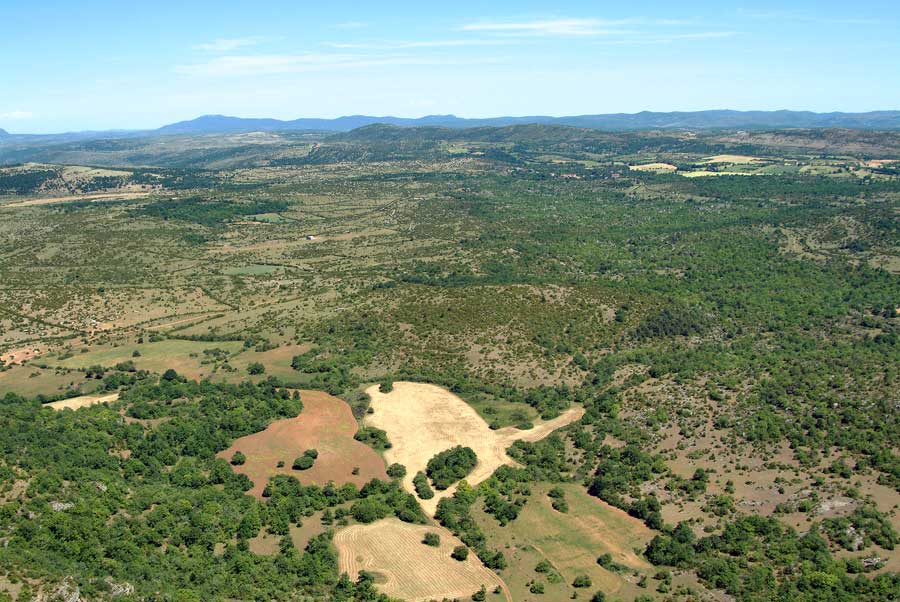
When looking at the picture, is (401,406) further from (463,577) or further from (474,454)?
(463,577)

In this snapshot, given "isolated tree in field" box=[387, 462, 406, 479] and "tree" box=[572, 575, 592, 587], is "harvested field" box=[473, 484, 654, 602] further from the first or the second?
"isolated tree in field" box=[387, 462, 406, 479]

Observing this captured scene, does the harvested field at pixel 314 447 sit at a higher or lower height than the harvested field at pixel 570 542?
higher

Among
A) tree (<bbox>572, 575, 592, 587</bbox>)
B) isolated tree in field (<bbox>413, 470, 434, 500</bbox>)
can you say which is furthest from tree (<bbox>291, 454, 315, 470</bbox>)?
tree (<bbox>572, 575, 592, 587</bbox>)

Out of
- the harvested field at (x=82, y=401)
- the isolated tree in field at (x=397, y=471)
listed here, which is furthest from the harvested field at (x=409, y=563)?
the harvested field at (x=82, y=401)

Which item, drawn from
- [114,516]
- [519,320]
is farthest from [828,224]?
[114,516]

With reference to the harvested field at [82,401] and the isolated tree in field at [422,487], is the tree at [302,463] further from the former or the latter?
the harvested field at [82,401]
